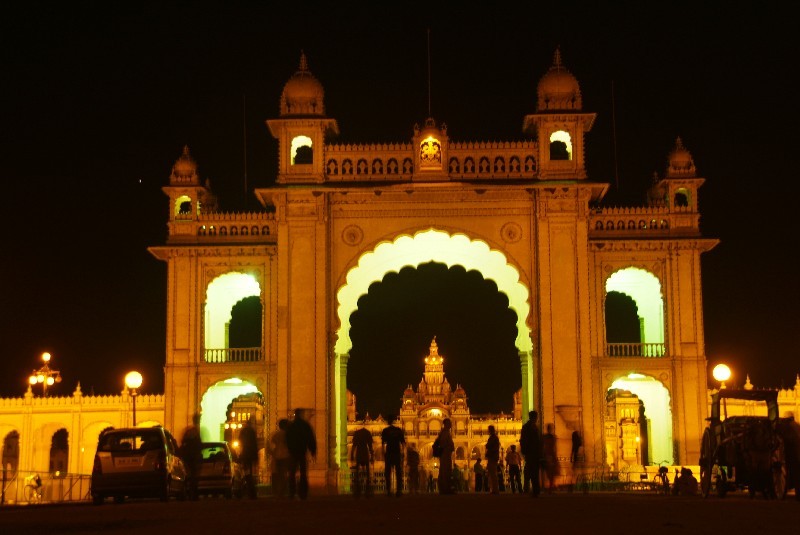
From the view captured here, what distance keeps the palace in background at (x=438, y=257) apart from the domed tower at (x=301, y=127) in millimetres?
52

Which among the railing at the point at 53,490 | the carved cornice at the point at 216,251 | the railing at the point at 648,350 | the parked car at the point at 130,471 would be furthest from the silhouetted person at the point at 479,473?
the parked car at the point at 130,471

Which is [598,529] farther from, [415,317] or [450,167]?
[415,317]

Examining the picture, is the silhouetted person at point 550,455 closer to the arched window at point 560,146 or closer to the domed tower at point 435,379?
the arched window at point 560,146

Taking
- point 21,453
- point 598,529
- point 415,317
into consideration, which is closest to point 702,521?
point 598,529

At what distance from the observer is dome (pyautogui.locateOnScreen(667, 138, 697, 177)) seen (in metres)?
33.5

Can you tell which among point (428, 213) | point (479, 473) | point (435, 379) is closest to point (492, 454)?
point (479, 473)

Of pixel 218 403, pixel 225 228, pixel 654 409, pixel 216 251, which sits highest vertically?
pixel 225 228

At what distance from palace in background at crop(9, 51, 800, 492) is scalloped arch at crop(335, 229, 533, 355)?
67 mm

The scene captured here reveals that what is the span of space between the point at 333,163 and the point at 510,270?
5.39 meters

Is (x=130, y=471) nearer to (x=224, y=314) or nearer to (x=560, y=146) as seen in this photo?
(x=224, y=314)

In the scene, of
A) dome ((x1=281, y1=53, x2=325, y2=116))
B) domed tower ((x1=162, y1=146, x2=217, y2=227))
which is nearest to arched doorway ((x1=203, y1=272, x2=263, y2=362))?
domed tower ((x1=162, y1=146, x2=217, y2=227))

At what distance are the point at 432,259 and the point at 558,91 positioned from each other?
5654 mm

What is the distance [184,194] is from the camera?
111 ft

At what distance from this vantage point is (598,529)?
40.8 feet
